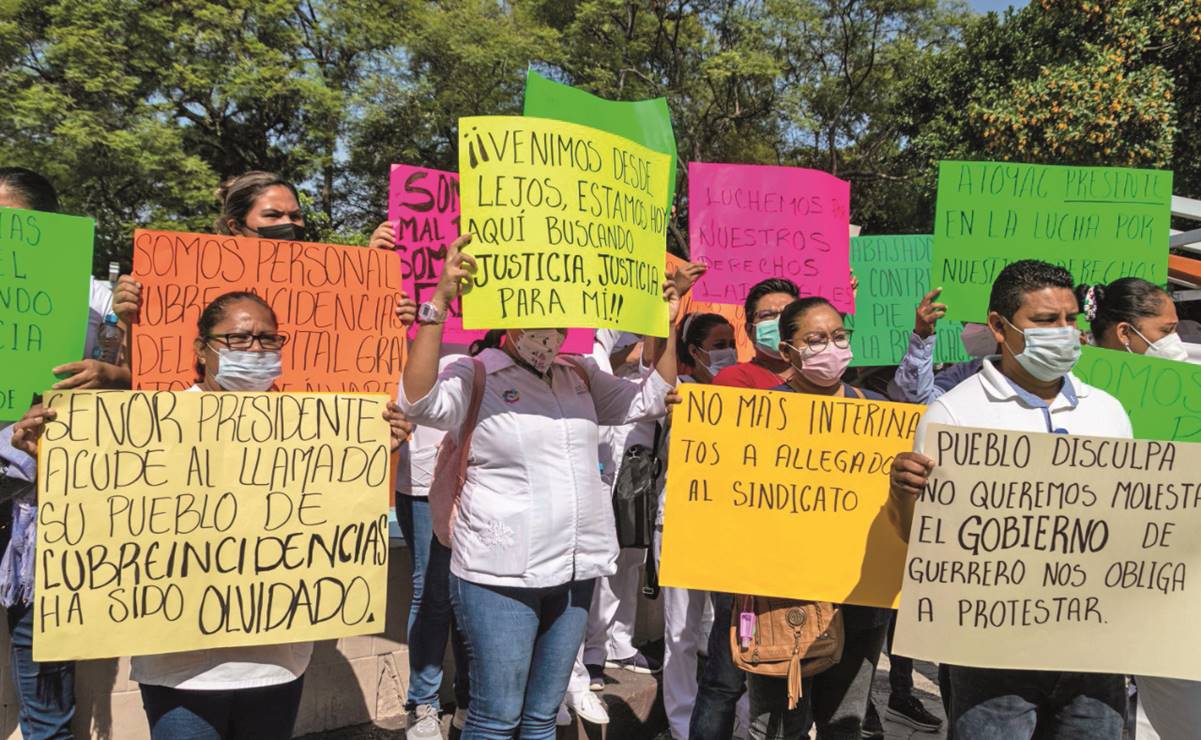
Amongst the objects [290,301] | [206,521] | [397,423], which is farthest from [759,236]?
[206,521]

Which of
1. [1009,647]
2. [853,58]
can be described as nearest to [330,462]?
[1009,647]

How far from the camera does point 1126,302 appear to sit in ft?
11.5

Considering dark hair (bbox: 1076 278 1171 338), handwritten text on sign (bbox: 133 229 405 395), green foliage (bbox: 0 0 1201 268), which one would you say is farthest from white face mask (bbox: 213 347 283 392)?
green foliage (bbox: 0 0 1201 268)

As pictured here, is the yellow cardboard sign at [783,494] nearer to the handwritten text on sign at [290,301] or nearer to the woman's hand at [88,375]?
the handwritten text on sign at [290,301]

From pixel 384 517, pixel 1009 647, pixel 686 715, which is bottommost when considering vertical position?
pixel 686 715

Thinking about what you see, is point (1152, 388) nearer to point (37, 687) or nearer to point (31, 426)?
point (31, 426)

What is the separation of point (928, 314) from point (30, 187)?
3414mm

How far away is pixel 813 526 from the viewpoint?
2.85m

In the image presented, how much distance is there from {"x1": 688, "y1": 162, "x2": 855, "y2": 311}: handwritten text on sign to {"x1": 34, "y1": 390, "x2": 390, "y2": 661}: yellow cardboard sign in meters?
2.34

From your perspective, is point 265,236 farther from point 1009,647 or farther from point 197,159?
point 197,159

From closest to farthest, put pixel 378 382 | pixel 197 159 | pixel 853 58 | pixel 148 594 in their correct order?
pixel 148 594 → pixel 378 382 → pixel 197 159 → pixel 853 58

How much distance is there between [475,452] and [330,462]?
51 centimetres

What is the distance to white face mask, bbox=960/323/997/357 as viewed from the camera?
14.0 feet

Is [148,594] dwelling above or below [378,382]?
below
